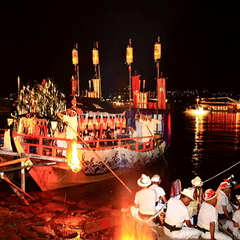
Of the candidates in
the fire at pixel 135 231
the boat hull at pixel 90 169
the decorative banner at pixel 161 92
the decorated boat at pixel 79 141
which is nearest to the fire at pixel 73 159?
the decorated boat at pixel 79 141

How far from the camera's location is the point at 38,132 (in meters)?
15.0

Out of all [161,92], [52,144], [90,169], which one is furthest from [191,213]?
[161,92]

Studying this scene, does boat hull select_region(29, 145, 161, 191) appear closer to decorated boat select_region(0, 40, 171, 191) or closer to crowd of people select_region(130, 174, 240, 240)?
decorated boat select_region(0, 40, 171, 191)

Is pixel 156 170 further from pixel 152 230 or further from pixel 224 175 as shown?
pixel 152 230

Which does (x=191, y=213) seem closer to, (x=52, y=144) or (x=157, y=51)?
(x=52, y=144)

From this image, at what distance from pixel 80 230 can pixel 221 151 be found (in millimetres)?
21424

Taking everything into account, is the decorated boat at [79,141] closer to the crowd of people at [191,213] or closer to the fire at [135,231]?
the fire at [135,231]

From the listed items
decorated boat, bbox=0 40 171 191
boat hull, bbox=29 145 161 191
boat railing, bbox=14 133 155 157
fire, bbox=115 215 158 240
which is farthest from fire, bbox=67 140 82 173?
fire, bbox=115 215 158 240

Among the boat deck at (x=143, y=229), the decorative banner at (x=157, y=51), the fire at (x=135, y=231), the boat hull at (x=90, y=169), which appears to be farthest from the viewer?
the decorative banner at (x=157, y=51)

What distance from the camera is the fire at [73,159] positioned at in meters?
10.2

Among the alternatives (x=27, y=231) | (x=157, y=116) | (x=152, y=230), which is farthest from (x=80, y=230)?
(x=157, y=116)

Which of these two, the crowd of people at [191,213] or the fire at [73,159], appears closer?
the crowd of people at [191,213]

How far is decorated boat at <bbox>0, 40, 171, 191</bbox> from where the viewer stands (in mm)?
11391

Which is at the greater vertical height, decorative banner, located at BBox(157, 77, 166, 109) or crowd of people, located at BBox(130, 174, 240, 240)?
decorative banner, located at BBox(157, 77, 166, 109)
